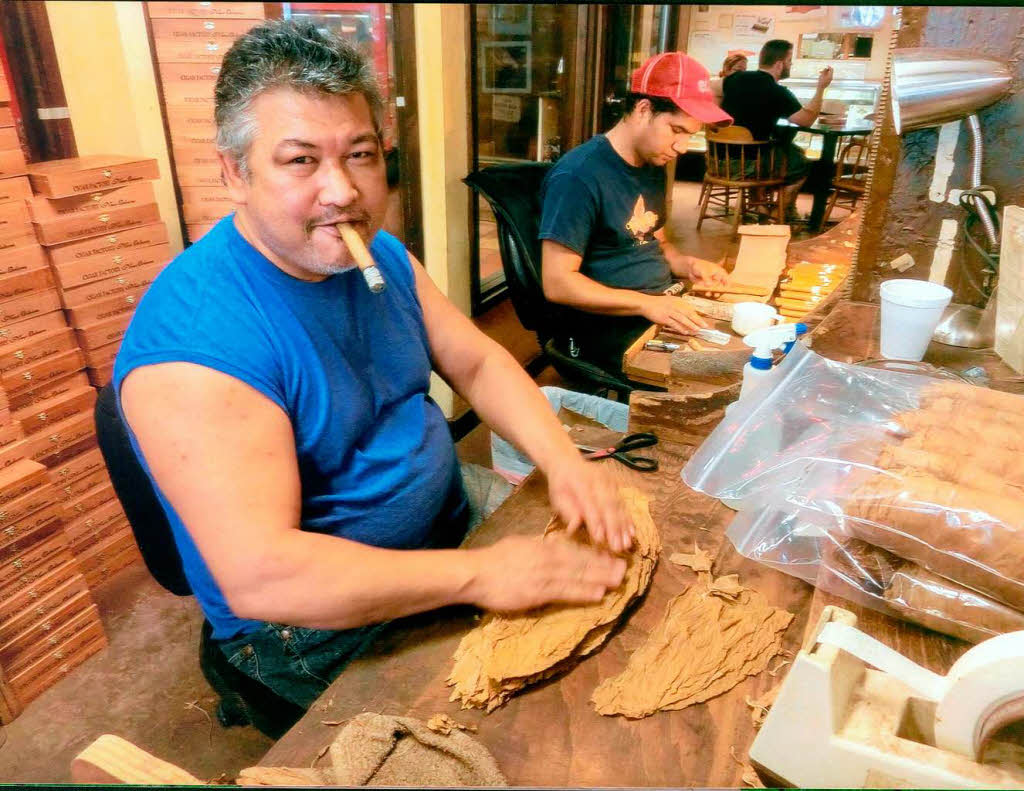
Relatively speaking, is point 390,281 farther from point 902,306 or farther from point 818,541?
point 902,306

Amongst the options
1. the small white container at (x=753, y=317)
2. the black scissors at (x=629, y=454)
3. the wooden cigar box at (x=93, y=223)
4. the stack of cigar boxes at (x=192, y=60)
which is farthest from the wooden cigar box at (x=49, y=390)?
the small white container at (x=753, y=317)

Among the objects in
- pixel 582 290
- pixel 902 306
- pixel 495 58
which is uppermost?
pixel 495 58

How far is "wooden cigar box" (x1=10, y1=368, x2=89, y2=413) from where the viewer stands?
2382 millimetres

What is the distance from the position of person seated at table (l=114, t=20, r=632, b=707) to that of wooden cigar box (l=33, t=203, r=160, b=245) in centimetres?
137

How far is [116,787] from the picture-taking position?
0.54 metres

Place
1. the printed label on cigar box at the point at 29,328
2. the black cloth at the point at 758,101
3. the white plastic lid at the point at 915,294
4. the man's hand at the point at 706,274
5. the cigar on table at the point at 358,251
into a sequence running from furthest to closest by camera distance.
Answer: the black cloth at the point at 758,101 < the man's hand at the point at 706,274 < the printed label on cigar box at the point at 29,328 < the white plastic lid at the point at 915,294 < the cigar on table at the point at 358,251

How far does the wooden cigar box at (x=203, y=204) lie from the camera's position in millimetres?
2725

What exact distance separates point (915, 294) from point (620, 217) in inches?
59.4

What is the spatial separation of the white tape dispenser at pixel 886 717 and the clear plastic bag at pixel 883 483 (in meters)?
0.25

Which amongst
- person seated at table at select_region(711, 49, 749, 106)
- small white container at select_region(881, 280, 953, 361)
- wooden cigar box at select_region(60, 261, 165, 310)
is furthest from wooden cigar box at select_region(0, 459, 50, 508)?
person seated at table at select_region(711, 49, 749, 106)

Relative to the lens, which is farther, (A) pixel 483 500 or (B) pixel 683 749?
(A) pixel 483 500

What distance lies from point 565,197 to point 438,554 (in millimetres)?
2058

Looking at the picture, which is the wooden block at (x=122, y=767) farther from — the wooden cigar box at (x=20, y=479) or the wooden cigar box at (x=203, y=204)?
the wooden cigar box at (x=203, y=204)

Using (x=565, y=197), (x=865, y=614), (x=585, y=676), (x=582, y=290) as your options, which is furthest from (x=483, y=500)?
(x=565, y=197)
